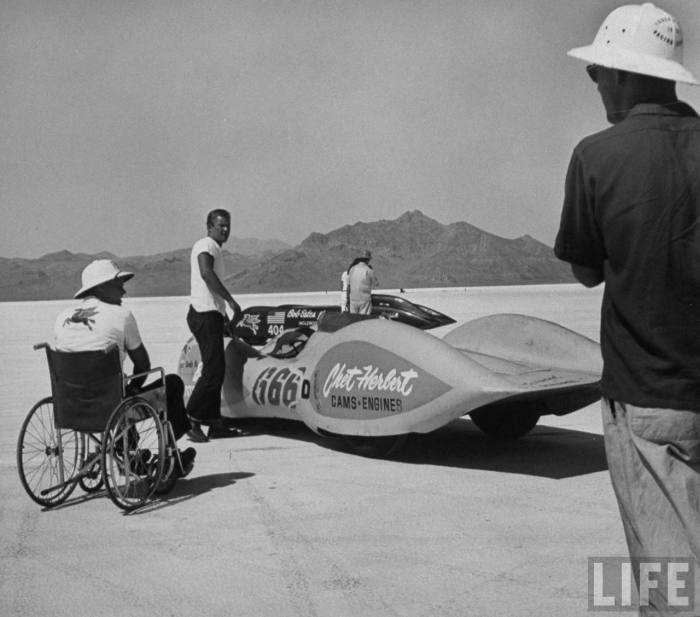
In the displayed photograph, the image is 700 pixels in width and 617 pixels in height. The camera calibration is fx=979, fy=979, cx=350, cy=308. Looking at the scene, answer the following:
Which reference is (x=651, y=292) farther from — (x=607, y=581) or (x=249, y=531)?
(x=249, y=531)

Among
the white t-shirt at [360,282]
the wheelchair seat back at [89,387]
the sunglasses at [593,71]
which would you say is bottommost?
the white t-shirt at [360,282]

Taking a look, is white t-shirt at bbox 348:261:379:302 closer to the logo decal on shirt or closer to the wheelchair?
the wheelchair

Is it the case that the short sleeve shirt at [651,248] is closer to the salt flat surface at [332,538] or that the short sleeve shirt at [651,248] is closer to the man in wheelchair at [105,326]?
the salt flat surface at [332,538]

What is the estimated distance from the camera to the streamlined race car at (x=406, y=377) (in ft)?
20.7

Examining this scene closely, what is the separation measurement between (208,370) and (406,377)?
7.00 ft

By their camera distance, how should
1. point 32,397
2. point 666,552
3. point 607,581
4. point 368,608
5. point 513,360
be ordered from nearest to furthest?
point 666,552, point 368,608, point 607,581, point 513,360, point 32,397

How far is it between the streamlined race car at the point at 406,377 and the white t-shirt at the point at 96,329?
1.78 m

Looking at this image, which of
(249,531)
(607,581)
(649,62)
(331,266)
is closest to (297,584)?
(249,531)

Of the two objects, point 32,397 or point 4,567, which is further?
point 32,397

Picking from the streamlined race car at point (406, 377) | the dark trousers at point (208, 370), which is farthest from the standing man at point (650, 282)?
the dark trousers at point (208, 370)

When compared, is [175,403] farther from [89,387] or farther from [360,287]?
[360,287]

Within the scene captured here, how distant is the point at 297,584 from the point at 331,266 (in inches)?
6622

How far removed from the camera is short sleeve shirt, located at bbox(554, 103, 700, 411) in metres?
2.34

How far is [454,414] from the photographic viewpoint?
6.26 metres
